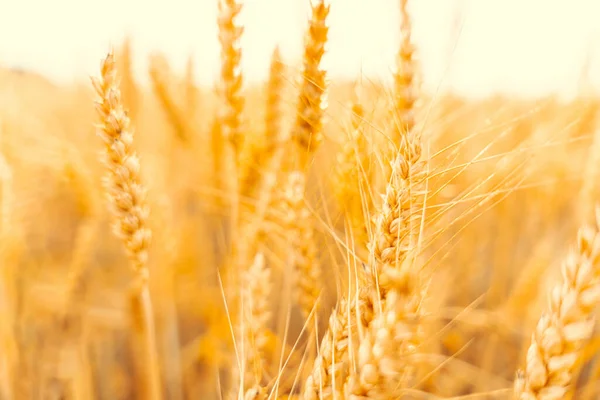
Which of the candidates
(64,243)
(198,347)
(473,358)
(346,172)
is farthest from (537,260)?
(64,243)

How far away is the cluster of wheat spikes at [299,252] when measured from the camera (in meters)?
0.44

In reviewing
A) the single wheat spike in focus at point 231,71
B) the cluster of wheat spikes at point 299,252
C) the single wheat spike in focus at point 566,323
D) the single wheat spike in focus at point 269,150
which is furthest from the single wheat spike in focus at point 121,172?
the single wheat spike in focus at point 566,323

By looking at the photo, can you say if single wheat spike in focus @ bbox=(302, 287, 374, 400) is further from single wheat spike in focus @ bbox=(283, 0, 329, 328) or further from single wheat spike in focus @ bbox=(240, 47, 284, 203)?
single wheat spike in focus @ bbox=(240, 47, 284, 203)

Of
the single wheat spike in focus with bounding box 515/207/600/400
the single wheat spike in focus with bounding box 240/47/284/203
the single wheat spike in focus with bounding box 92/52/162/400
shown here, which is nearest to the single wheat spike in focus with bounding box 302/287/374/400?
the single wheat spike in focus with bounding box 515/207/600/400

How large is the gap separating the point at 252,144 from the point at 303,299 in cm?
44

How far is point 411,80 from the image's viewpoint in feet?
1.87

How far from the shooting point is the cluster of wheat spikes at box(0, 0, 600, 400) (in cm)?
44

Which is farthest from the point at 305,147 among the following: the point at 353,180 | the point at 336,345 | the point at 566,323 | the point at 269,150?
the point at 566,323

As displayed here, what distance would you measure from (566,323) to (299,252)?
1.44ft

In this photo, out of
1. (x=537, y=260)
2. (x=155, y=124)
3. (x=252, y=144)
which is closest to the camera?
(x=252, y=144)

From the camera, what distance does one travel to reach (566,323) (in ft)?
1.09

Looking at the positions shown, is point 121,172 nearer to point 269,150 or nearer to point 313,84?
point 313,84

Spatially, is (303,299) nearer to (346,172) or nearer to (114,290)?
(346,172)

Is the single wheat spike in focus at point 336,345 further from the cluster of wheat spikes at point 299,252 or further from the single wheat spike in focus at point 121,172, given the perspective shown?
the single wheat spike in focus at point 121,172
